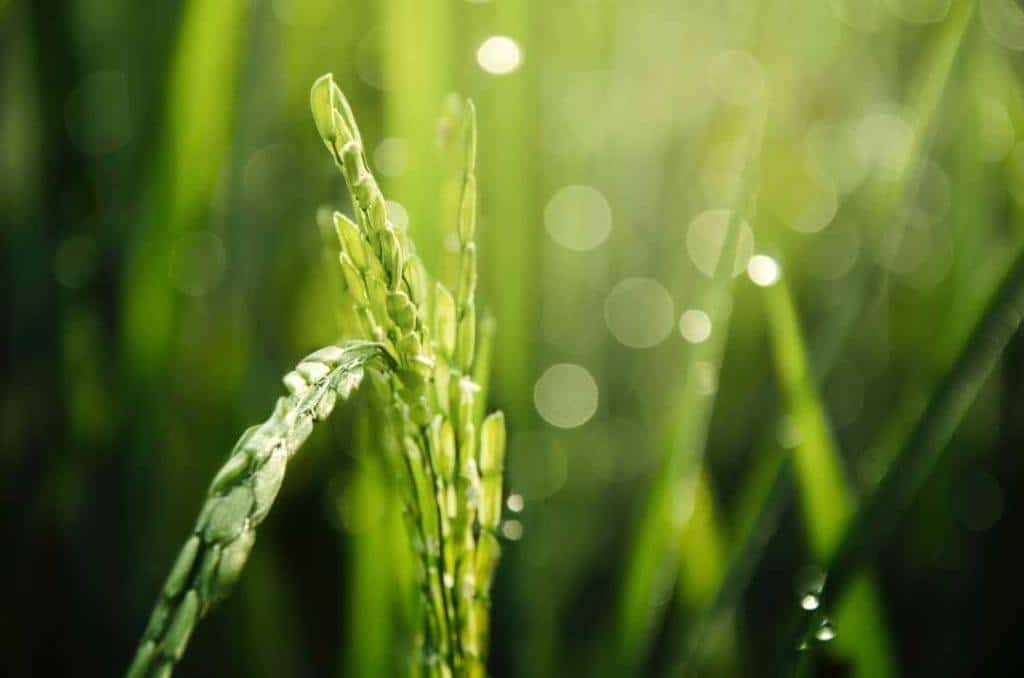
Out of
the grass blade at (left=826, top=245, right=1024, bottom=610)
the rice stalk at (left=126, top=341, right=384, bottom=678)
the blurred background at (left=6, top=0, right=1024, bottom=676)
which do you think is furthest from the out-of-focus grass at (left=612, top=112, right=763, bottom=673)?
the rice stalk at (left=126, top=341, right=384, bottom=678)

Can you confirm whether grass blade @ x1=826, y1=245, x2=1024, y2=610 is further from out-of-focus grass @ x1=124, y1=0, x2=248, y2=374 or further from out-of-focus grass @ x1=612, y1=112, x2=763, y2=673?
out-of-focus grass @ x1=124, y1=0, x2=248, y2=374

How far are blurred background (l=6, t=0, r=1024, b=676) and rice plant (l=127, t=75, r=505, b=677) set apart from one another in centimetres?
10

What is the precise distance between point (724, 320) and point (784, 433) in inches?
3.0

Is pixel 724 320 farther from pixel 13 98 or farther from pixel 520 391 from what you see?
pixel 13 98

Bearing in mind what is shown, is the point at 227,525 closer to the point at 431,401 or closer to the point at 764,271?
the point at 431,401

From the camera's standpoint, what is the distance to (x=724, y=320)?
56 centimetres

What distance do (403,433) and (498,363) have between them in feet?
1.13

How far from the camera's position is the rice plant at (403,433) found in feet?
0.82

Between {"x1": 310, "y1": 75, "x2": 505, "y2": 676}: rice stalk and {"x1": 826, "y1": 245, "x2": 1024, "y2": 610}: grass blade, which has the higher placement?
{"x1": 826, "y1": 245, "x2": 1024, "y2": 610}: grass blade

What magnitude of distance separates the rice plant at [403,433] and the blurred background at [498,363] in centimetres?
10

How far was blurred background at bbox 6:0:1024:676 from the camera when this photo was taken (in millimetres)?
553

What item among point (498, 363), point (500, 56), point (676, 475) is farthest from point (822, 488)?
point (500, 56)

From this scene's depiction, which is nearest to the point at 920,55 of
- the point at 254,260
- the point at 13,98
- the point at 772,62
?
the point at 772,62

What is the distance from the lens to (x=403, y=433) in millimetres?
346
